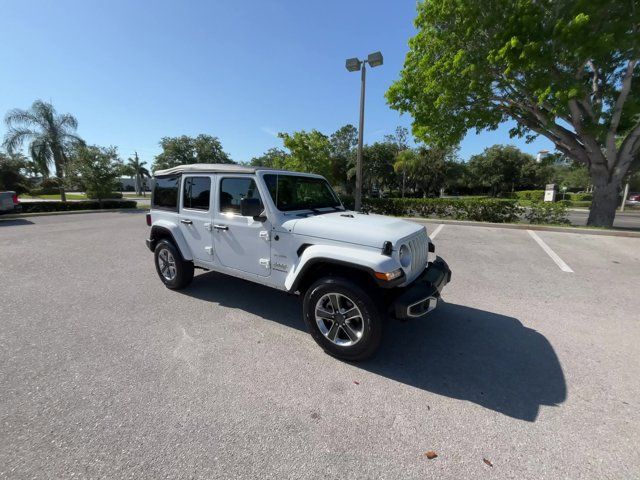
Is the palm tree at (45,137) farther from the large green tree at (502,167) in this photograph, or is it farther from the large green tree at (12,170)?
the large green tree at (502,167)

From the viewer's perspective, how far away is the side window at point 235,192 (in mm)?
3660

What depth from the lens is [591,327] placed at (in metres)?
3.66

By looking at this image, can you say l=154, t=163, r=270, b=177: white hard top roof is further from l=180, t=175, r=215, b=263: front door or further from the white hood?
the white hood

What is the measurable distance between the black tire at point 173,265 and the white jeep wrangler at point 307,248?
0.02 meters

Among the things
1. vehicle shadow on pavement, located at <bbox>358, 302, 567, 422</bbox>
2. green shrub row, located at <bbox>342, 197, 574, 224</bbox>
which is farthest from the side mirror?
green shrub row, located at <bbox>342, 197, 574, 224</bbox>

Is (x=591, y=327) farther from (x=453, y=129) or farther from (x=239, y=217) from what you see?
(x=453, y=129)

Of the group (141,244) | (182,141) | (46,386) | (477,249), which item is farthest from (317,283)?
(182,141)

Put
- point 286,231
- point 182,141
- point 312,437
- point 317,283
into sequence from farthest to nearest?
point 182,141 → point 286,231 → point 317,283 → point 312,437

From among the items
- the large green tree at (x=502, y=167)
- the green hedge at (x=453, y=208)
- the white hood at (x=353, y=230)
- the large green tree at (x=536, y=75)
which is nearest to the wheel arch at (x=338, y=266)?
the white hood at (x=353, y=230)

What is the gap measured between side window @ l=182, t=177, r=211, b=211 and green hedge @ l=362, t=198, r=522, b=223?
45.0 ft

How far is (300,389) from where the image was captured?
2539mm

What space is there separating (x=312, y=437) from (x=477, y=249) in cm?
770

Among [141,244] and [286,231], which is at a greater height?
[286,231]

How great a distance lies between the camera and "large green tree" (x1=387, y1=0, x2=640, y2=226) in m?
9.32
